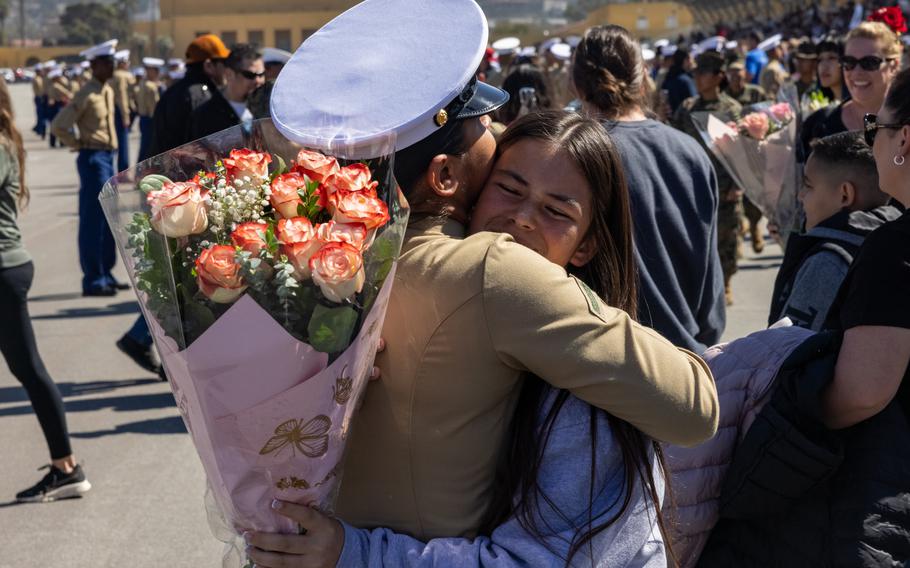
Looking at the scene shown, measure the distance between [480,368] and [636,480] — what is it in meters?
0.33

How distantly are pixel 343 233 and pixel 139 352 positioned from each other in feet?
17.9

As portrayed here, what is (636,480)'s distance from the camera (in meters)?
1.81

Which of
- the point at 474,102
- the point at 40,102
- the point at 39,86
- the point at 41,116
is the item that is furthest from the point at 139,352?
the point at 39,86

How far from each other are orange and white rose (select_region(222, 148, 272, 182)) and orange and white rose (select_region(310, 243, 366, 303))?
0.25 meters

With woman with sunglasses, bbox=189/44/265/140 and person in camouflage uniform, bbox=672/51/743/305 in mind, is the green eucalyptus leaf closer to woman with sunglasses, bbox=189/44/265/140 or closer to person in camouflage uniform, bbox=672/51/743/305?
woman with sunglasses, bbox=189/44/265/140

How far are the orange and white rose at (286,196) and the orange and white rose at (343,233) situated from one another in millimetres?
64

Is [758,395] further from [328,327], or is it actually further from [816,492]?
[328,327]

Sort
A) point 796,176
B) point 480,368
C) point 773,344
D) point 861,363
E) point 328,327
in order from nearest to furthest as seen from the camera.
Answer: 1. point 328,327
2. point 480,368
3. point 861,363
4. point 773,344
5. point 796,176

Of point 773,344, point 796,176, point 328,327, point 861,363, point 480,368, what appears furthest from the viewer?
point 796,176

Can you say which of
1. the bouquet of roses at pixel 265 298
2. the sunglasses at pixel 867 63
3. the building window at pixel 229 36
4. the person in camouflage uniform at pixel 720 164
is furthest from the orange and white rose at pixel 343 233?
the building window at pixel 229 36

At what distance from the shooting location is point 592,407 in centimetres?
179

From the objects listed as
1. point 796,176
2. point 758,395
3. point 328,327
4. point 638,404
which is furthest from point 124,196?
point 796,176

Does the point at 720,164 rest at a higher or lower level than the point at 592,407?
lower

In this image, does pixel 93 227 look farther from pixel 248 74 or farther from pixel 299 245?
pixel 299 245
